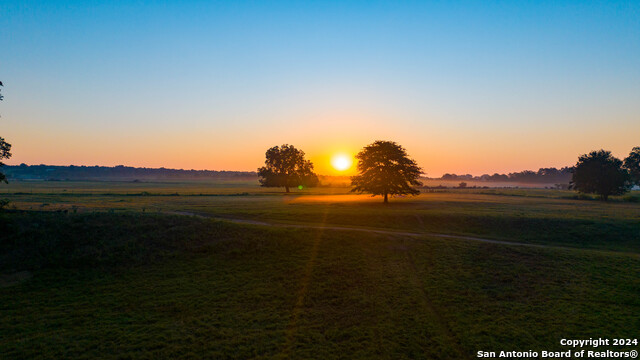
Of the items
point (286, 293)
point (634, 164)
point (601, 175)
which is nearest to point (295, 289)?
point (286, 293)

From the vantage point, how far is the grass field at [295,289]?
1214cm

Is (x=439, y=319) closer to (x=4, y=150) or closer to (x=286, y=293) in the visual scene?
(x=286, y=293)

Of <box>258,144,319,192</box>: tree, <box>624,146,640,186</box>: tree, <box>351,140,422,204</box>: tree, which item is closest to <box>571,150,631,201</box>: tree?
<box>624,146,640,186</box>: tree

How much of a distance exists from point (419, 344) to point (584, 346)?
645cm

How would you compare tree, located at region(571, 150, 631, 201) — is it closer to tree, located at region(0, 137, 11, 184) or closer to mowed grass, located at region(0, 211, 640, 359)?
mowed grass, located at region(0, 211, 640, 359)

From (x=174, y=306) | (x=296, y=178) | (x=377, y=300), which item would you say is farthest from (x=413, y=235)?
(x=296, y=178)

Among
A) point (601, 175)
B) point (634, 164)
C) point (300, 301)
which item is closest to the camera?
point (300, 301)

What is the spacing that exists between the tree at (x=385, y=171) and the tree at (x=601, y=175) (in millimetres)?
48113

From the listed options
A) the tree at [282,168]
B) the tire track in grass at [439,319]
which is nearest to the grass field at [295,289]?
the tire track in grass at [439,319]

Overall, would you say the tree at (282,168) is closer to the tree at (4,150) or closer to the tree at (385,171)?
the tree at (385,171)

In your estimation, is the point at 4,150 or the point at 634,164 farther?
the point at 634,164

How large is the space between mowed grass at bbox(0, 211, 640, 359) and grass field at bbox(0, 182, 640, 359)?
80 millimetres

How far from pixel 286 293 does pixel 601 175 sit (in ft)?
269

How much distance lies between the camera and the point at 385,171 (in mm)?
49188
